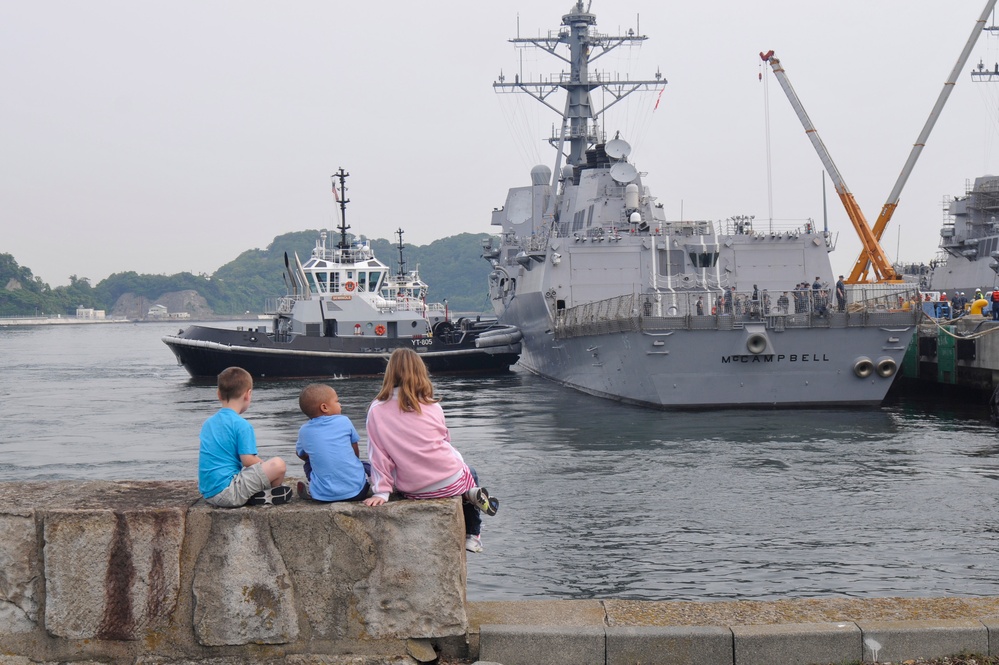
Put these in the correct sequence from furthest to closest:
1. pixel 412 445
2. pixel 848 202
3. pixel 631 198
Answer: pixel 848 202 → pixel 631 198 → pixel 412 445

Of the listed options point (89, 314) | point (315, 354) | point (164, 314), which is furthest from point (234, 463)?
point (164, 314)

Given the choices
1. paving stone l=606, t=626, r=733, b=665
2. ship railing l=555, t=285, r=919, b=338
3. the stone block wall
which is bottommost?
paving stone l=606, t=626, r=733, b=665

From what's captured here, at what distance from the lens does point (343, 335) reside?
3750cm

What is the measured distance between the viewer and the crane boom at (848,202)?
153 feet

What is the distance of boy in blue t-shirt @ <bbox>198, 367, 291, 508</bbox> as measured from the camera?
16.5ft

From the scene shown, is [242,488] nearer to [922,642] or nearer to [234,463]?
[234,463]

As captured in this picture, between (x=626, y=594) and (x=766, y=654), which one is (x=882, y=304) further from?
(x=766, y=654)

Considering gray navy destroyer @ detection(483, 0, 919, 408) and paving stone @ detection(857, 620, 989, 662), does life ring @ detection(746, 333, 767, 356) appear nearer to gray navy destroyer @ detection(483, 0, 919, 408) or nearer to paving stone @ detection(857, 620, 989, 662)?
gray navy destroyer @ detection(483, 0, 919, 408)

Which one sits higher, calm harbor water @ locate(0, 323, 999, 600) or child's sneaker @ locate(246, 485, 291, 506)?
child's sneaker @ locate(246, 485, 291, 506)

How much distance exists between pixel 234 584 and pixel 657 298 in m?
17.1

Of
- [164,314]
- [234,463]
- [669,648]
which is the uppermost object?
[164,314]

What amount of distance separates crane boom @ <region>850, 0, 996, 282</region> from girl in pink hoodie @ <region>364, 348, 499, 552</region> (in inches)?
1876

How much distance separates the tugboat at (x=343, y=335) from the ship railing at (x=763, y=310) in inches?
561

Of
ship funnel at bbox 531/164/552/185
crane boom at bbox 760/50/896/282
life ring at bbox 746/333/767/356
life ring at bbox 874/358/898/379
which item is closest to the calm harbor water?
life ring at bbox 874/358/898/379
